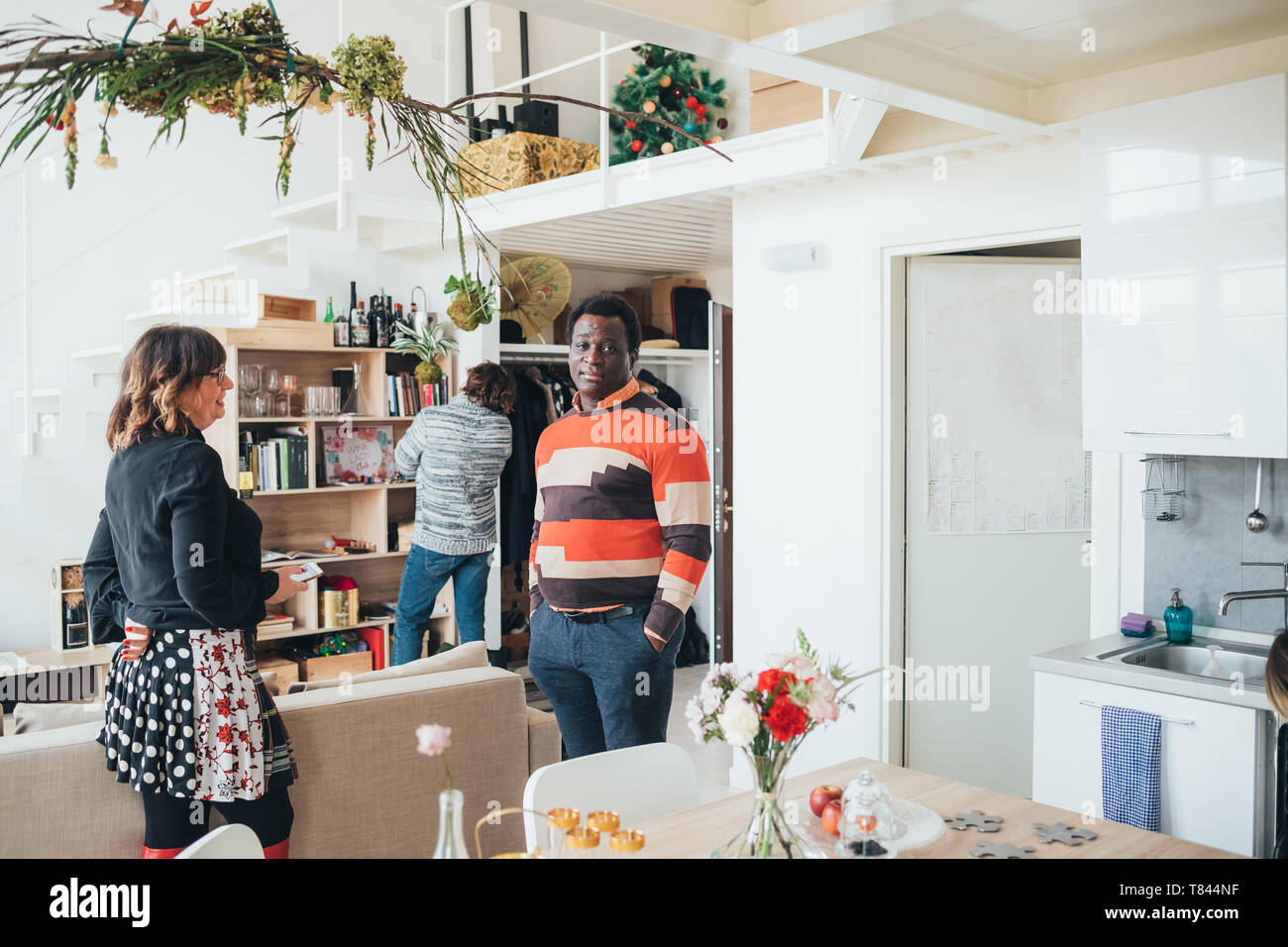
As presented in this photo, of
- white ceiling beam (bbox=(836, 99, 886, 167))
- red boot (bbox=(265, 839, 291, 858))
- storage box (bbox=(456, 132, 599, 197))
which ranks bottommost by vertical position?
red boot (bbox=(265, 839, 291, 858))

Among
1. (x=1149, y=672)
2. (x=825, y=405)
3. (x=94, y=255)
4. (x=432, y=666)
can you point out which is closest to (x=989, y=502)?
(x=825, y=405)

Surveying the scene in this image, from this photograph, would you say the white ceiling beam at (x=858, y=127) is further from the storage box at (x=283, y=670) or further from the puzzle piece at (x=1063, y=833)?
the storage box at (x=283, y=670)

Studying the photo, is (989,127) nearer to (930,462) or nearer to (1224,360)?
(1224,360)

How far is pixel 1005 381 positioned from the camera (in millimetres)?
3949

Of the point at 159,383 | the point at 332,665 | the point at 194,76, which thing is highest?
the point at 194,76

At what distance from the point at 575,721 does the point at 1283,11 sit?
2.41 metres

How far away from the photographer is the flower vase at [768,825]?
1.61m

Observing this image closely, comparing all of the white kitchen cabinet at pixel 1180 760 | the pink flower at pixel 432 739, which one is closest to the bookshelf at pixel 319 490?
the white kitchen cabinet at pixel 1180 760

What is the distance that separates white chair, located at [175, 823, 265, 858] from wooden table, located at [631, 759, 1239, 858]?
0.62 metres

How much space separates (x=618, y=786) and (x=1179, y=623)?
1865 millimetres

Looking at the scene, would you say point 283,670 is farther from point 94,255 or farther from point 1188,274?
point 1188,274

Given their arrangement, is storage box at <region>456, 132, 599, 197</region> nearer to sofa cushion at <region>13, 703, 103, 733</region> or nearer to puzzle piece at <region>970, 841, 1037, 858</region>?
sofa cushion at <region>13, 703, 103, 733</region>

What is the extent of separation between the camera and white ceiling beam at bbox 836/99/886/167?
10.8ft

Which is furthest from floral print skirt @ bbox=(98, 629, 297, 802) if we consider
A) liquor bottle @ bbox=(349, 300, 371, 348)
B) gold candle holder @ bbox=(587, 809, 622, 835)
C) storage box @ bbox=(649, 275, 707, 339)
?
storage box @ bbox=(649, 275, 707, 339)
